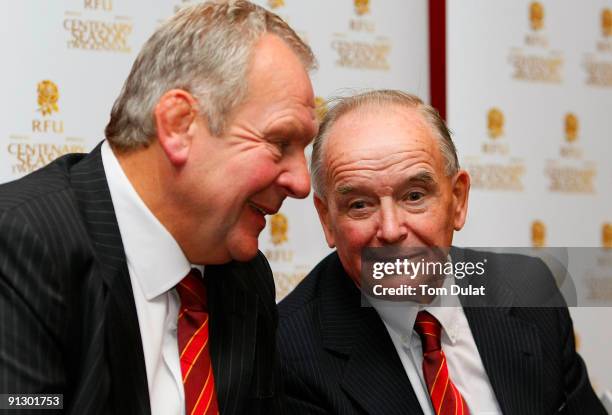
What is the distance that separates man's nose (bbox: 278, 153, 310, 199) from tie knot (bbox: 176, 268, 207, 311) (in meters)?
0.28

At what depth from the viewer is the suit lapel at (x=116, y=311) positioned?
170cm

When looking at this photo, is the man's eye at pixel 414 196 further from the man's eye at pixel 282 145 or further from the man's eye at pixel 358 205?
the man's eye at pixel 282 145

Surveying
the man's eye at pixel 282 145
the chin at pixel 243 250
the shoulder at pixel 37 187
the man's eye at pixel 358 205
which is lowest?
the chin at pixel 243 250

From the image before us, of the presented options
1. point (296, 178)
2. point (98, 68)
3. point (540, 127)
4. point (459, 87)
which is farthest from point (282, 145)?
point (540, 127)

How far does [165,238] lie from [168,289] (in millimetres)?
106

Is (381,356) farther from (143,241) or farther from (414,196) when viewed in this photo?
(143,241)

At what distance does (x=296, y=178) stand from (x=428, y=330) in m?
0.61

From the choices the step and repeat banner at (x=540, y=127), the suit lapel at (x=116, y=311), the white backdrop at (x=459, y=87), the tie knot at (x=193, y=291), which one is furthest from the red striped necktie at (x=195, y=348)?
the step and repeat banner at (x=540, y=127)

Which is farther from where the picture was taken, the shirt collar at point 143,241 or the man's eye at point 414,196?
the man's eye at point 414,196

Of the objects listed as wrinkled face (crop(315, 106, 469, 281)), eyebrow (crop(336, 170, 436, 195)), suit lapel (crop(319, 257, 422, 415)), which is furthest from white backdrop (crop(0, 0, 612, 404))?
suit lapel (crop(319, 257, 422, 415))

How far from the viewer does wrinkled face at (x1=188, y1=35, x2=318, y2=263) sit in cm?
184

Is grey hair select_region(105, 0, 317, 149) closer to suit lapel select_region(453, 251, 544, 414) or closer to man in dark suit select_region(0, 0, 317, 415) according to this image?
man in dark suit select_region(0, 0, 317, 415)

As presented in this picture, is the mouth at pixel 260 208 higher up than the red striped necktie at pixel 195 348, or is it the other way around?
the mouth at pixel 260 208

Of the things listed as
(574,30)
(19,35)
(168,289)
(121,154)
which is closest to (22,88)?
(19,35)
